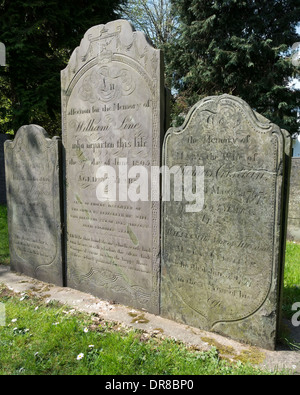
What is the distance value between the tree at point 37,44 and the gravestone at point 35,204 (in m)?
7.49

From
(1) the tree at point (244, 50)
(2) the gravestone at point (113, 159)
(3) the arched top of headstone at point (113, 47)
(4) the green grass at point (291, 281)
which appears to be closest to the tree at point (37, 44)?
(1) the tree at point (244, 50)

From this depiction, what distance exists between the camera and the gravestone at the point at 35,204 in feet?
14.5

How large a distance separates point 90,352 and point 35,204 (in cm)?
238

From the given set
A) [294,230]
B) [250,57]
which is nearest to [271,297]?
[294,230]

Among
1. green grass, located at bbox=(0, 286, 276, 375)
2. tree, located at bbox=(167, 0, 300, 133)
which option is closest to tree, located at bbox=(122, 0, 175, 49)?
tree, located at bbox=(167, 0, 300, 133)

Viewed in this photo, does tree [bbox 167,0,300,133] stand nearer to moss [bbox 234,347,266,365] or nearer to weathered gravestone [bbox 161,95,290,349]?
weathered gravestone [bbox 161,95,290,349]

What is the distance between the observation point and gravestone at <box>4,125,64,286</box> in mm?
4410

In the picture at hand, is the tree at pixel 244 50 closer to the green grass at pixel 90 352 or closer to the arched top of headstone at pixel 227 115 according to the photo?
the arched top of headstone at pixel 227 115

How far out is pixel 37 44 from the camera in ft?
40.5

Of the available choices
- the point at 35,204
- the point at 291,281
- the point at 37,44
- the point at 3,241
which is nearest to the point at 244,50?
the point at 37,44

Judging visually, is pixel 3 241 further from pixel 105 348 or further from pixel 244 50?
pixel 244 50

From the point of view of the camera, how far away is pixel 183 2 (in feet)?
45.2

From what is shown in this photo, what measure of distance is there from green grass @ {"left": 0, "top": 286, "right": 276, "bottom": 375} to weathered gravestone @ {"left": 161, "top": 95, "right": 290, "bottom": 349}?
441 millimetres
